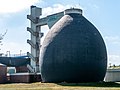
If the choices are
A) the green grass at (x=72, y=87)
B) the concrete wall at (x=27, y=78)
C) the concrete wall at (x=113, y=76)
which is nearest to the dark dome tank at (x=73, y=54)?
the green grass at (x=72, y=87)

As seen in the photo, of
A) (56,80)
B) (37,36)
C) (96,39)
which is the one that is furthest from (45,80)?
(37,36)

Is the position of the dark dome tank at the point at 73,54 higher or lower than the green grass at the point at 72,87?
higher

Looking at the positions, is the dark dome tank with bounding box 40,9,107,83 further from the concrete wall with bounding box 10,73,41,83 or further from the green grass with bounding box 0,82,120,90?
the concrete wall with bounding box 10,73,41,83

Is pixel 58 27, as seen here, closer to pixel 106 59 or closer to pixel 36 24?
pixel 106 59

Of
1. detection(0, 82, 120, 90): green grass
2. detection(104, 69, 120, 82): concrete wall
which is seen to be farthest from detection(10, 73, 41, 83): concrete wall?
detection(0, 82, 120, 90): green grass

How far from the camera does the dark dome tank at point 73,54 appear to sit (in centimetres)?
3512

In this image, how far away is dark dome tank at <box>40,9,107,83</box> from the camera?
35125mm

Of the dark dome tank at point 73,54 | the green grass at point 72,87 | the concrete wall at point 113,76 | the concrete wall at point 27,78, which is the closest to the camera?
the green grass at point 72,87

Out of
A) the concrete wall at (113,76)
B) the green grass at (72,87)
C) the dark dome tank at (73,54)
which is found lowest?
the green grass at (72,87)

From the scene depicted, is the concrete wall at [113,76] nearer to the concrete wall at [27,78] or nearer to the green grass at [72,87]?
the concrete wall at [27,78]

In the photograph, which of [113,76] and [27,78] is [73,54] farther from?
[113,76]

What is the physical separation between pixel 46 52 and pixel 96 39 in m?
5.77

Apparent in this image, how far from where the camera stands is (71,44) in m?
35.7

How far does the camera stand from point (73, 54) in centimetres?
3522
